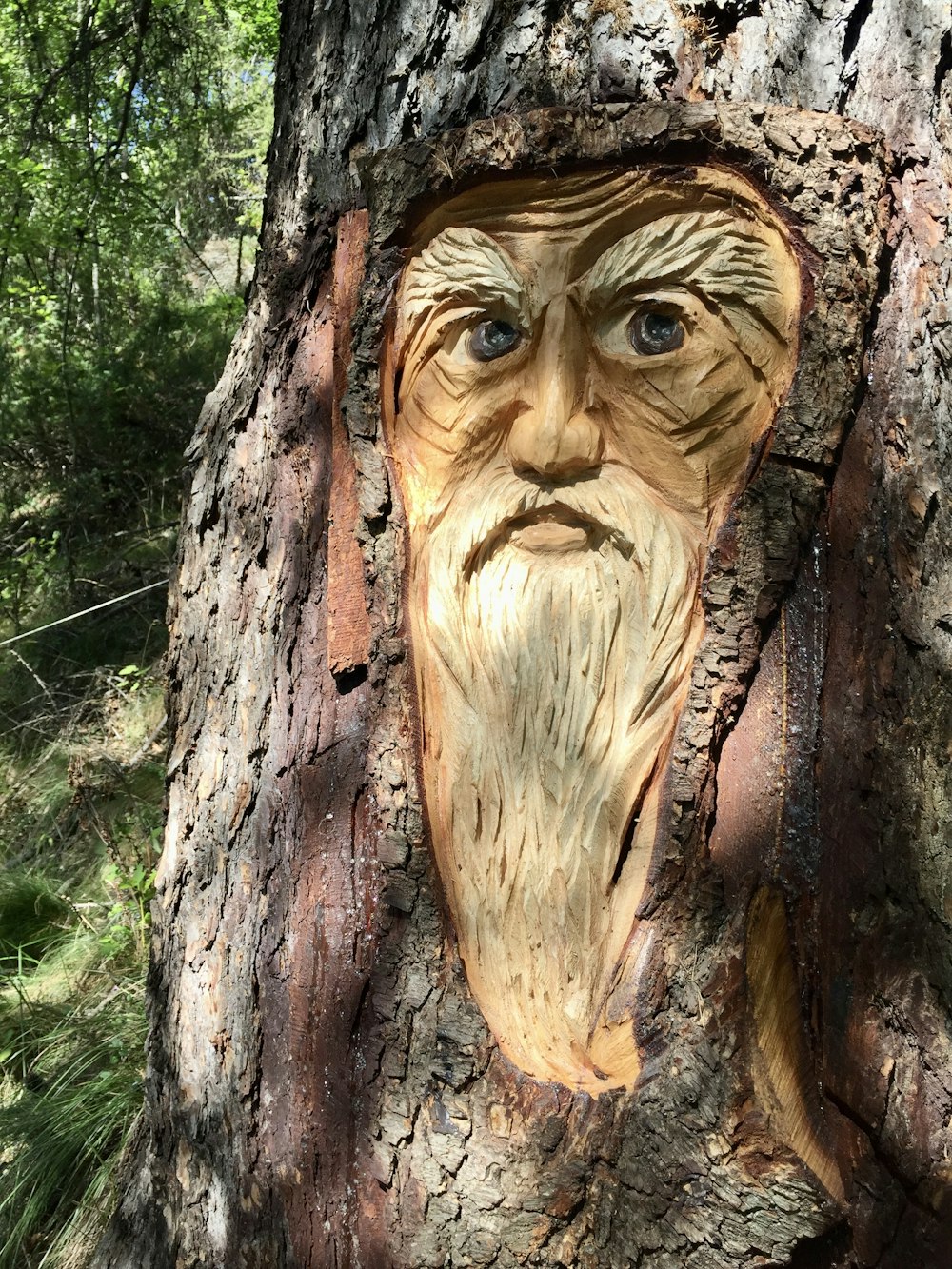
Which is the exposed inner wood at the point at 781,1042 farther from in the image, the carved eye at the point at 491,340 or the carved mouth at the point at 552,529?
the carved eye at the point at 491,340

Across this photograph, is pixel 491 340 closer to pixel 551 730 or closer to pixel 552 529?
pixel 552 529

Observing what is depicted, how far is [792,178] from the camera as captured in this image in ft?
4.61

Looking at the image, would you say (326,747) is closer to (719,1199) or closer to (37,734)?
(719,1199)

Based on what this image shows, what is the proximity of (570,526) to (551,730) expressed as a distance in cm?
31

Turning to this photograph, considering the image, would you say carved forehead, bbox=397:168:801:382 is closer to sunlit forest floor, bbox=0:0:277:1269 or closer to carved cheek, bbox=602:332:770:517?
carved cheek, bbox=602:332:770:517

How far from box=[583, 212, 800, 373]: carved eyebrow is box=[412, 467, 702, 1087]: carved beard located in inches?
10.7

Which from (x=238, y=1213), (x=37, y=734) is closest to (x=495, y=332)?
(x=238, y=1213)

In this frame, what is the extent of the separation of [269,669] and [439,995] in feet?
1.97

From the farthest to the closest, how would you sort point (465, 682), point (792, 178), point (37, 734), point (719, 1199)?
point (37, 734) < point (465, 682) < point (792, 178) < point (719, 1199)

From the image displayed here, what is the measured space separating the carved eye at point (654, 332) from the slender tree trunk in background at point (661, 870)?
0.85 ft

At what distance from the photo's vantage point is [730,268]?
1451 mm

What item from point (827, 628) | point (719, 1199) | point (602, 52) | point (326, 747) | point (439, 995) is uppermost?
point (602, 52)

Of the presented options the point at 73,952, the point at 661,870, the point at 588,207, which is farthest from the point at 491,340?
the point at 73,952

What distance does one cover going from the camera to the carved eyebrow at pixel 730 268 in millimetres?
1443
